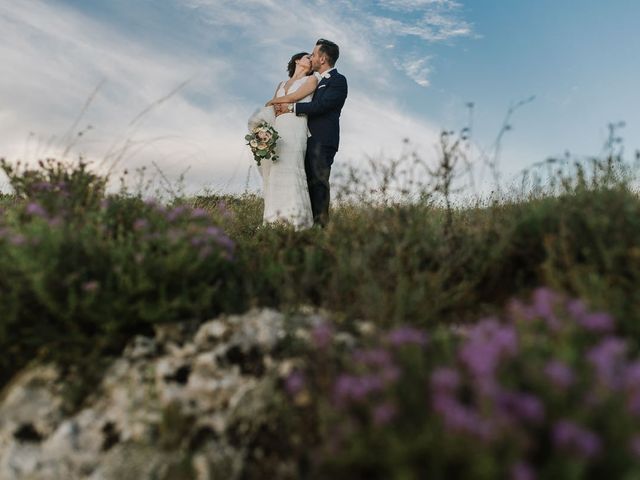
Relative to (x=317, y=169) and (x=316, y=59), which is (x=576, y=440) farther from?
(x=316, y=59)

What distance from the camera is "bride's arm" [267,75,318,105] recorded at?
30.3 feet

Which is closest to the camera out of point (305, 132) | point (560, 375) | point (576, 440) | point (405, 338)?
point (576, 440)

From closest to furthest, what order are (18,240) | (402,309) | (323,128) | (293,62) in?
(402,309)
(18,240)
(323,128)
(293,62)

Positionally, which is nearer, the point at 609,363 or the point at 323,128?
the point at 609,363

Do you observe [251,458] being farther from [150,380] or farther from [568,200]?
[568,200]

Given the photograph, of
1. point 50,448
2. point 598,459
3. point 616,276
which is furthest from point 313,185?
point 598,459

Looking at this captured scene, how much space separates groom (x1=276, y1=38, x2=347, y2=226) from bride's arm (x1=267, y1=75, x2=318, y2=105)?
74 mm

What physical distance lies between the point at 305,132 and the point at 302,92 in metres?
0.59

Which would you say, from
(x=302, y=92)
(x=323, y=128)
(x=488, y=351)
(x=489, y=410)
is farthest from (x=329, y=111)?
(x=489, y=410)

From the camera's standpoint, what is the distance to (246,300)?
4129 millimetres

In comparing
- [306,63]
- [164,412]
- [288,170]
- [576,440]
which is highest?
[306,63]

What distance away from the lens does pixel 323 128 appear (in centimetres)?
929

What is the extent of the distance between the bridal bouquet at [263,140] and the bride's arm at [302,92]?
1.47 ft

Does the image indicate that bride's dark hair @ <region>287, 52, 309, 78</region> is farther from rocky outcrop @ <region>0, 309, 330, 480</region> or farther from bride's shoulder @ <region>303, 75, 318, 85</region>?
rocky outcrop @ <region>0, 309, 330, 480</region>
